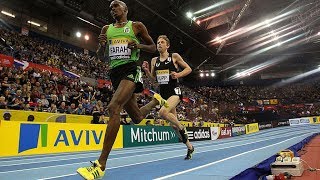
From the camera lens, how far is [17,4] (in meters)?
24.0

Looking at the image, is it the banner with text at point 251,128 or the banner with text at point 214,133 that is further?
the banner with text at point 251,128

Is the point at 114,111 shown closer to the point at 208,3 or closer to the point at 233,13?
the point at 208,3

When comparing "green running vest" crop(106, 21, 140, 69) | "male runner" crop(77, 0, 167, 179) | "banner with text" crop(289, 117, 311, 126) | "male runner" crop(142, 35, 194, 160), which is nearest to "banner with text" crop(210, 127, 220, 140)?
"male runner" crop(142, 35, 194, 160)

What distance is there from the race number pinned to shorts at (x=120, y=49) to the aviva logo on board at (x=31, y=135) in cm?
561

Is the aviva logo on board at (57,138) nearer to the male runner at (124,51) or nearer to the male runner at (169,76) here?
the male runner at (169,76)

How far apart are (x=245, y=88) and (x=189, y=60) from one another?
40.7 ft

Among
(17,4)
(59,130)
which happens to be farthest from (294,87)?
(59,130)

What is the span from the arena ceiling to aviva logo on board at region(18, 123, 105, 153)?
13838 millimetres

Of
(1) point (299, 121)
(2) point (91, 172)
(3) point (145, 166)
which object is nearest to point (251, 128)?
(1) point (299, 121)

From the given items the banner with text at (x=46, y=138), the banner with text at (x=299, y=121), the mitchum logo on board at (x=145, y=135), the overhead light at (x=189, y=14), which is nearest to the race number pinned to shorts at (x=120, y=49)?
the banner with text at (x=46, y=138)

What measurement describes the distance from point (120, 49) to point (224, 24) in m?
28.5

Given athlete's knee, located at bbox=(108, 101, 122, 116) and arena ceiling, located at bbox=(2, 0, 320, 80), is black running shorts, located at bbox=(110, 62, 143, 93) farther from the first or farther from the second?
arena ceiling, located at bbox=(2, 0, 320, 80)

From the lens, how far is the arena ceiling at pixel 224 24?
81.1 ft

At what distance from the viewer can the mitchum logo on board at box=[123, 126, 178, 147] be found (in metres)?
11.9
